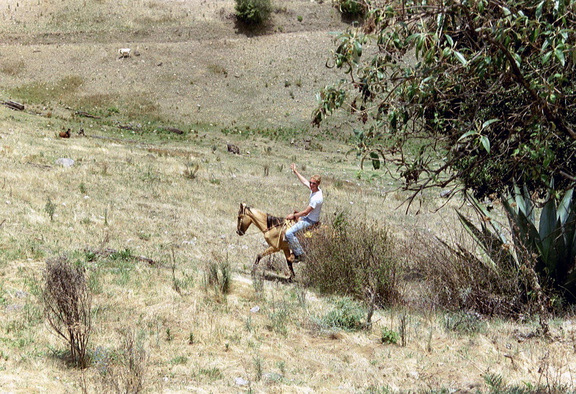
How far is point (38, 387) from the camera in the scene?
505cm

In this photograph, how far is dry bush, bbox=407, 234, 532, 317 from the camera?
8.11m

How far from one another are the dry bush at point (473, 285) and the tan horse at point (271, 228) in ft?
9.02

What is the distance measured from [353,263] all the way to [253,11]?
57.4 meters

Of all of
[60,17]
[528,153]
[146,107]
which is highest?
[528,153]

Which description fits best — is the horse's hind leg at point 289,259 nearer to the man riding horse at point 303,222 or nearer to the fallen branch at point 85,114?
the man riding horse at point 303,222

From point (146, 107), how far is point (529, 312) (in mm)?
43715

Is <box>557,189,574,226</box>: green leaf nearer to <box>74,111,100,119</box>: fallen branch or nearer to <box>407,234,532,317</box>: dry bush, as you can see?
<box>407,234,532,317</box>: dry bush

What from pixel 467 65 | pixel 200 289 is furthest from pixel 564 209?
pixel 467 65

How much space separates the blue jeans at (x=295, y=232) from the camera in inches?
409

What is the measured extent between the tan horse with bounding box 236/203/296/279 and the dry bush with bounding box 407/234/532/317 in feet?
9.02

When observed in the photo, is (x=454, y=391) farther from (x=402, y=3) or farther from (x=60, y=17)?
(x=60, y=17)

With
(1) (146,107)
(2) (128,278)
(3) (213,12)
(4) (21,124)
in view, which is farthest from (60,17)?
(2) (128,278)

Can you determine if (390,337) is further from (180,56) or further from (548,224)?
(180,56)

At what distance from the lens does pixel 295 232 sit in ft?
34.2
